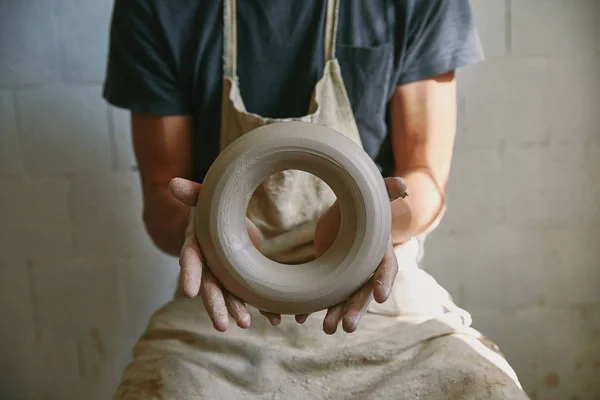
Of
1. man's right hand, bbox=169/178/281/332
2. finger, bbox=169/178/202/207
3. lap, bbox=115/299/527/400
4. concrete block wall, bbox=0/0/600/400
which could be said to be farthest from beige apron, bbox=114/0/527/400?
concrete block wall, bbox=0/0/600/400

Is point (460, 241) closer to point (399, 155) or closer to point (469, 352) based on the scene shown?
point (399, 155)

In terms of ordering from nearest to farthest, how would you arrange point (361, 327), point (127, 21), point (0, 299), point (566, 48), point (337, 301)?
1. point (337, 301)
2. point (361, 327)
3. point (127, 21)
4. point (566, 48)
5. point (0, 299)

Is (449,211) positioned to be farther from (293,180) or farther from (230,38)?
(230,38)

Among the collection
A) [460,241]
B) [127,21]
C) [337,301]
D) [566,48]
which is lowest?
[460,241]

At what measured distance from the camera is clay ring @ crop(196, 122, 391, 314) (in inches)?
33.2

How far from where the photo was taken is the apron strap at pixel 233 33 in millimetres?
1110

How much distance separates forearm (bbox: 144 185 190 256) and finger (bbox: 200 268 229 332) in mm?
255

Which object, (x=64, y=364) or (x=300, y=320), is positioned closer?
(x=300, y=320)

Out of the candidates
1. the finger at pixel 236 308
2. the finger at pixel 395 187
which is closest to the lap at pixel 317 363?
the finger at pixel 236 308

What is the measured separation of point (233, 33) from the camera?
3.67 ft

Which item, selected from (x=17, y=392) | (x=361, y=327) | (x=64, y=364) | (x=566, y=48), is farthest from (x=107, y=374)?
(x=566, y=48)

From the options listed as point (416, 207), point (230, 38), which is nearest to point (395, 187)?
point (416, 207)

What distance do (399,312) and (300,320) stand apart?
0.20 metres

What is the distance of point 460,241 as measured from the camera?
1575 mm
